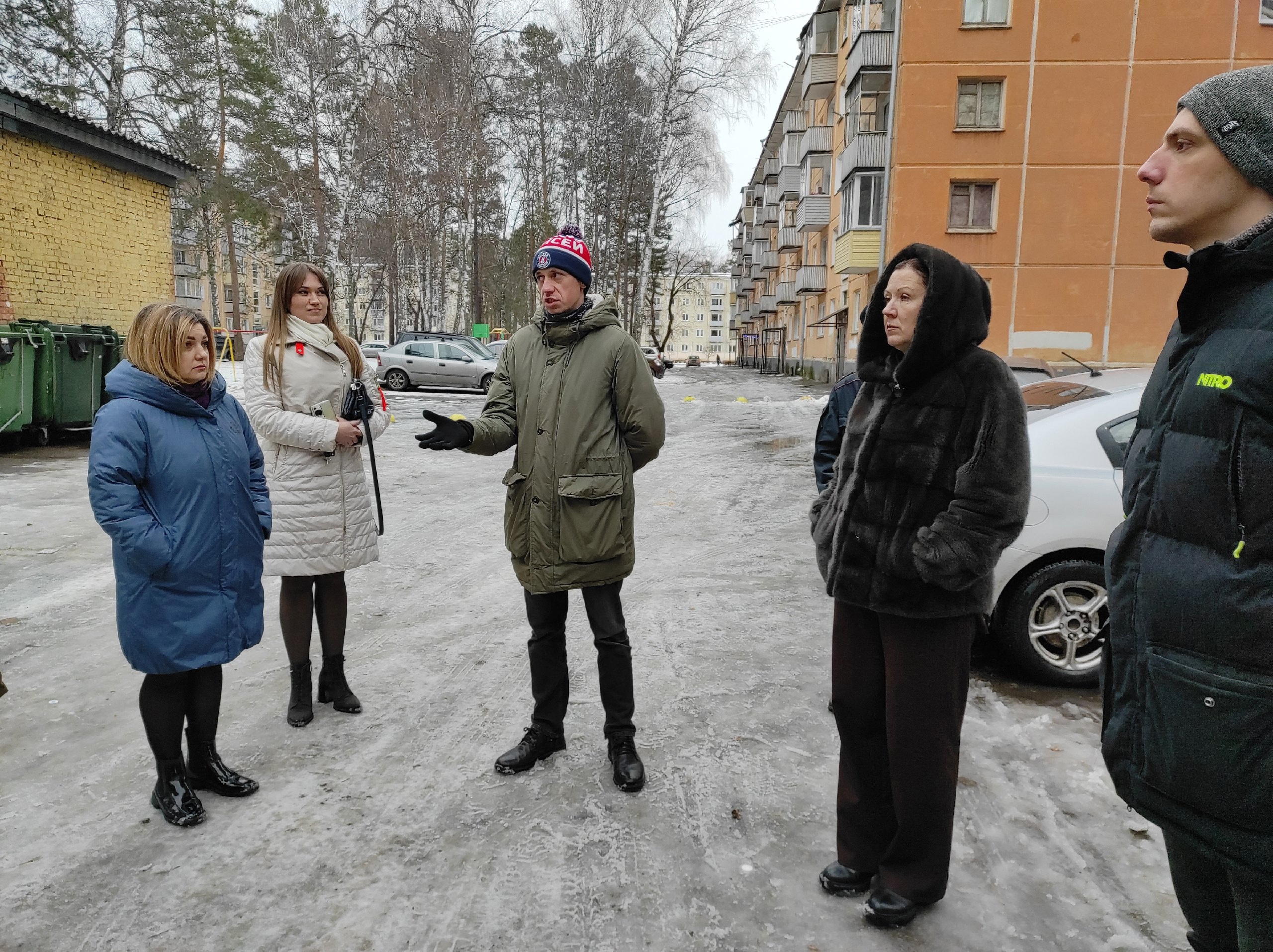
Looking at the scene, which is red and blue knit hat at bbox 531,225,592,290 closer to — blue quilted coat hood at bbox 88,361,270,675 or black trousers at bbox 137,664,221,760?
blue quilted coat hood at bbox 88,361,270,675

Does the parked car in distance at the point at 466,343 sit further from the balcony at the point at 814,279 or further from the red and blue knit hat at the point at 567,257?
the red and blue knit hat at the point at 567,257

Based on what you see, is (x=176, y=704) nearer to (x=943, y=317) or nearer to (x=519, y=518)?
(x=519, y=518)

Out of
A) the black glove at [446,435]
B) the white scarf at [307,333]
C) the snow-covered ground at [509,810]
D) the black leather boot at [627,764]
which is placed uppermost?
the white scarf at [307,333]

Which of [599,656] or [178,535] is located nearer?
[178,535]

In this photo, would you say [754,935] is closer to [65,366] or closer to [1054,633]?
[1054,633]

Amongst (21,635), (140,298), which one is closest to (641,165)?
(140,298)

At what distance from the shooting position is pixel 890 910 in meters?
2.39

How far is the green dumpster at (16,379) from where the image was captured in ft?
34.7

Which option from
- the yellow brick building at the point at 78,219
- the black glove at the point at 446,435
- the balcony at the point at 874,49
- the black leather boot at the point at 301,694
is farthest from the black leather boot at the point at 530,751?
the balcony at the point at 874,49

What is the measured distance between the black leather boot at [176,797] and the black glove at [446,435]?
142cm

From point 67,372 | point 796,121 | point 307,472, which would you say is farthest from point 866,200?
point 307,472

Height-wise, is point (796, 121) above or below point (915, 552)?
above

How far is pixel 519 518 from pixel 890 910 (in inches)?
A: 71.1

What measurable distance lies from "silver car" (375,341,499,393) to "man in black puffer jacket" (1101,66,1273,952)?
23644mm
